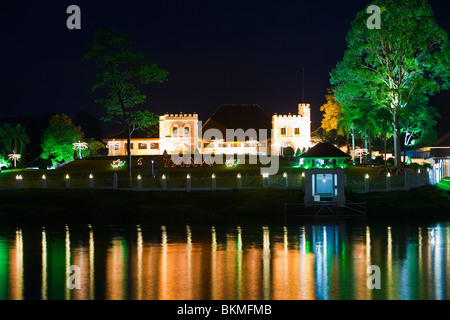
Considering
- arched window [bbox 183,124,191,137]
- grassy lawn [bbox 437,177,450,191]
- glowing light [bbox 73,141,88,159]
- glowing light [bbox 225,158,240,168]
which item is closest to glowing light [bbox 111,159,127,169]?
glowing light [bbox 225,158,240,168]

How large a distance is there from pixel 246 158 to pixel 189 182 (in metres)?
23.7

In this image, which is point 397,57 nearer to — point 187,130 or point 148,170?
point 148,170

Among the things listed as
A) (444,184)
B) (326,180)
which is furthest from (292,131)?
(326,180)

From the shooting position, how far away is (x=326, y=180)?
34969 millimetres

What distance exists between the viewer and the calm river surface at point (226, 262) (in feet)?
A: 48.8

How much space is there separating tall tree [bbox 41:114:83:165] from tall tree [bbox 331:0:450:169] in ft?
118

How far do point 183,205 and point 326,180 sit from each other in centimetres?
867

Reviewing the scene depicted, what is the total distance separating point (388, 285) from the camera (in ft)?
50.6

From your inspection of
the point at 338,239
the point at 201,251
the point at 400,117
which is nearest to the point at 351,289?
the point at 201,251

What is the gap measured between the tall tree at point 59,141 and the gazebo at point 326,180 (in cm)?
3942

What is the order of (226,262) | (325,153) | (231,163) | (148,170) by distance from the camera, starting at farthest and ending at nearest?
(231,163) < (148,170) < (325,153) < (226,262)
